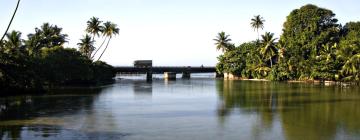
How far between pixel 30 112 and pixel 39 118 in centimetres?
456

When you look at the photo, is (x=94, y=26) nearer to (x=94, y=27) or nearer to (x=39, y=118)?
(x=94, y=27)

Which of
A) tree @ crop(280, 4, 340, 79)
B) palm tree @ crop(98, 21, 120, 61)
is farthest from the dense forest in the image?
tree @ crop(280, 4, 340, 79)

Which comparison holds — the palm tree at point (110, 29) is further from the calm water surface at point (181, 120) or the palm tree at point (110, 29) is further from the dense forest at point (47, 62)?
the calm water surface at point (181, 120)

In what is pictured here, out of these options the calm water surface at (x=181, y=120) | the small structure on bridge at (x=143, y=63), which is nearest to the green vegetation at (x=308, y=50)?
the small structure on bridge at (x=143, y=63)

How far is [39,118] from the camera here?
39.7 m

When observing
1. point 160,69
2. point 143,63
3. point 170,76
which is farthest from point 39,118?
point 143,63

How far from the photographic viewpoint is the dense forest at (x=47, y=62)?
186 ft

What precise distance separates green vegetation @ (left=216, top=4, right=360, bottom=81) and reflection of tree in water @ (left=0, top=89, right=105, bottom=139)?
58.2 m

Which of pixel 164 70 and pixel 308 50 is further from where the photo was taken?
pixel 164 70

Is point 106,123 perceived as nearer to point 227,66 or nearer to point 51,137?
point 51,137

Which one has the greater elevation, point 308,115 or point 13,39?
point 13,39

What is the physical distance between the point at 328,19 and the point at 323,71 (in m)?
22.7

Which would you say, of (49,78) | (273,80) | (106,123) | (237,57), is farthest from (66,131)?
(237,57)

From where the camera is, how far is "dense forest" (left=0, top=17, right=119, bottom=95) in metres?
56.7
